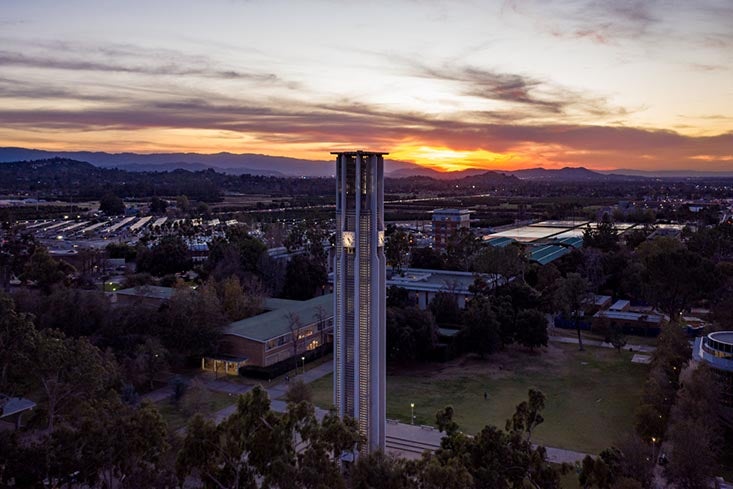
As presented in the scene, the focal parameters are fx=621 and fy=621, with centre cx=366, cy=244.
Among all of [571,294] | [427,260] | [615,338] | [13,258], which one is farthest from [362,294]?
[13,258]

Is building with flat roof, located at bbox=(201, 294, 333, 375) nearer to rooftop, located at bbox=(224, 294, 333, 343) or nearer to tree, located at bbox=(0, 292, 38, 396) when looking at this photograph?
rooftop, located at bbox=(224, 294, 333, 343)

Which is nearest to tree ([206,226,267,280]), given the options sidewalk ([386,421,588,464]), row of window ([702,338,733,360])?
sidewalk ([386,421,588,464])

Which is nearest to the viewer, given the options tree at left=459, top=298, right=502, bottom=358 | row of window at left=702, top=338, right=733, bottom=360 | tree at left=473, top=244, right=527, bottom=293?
row of window at left=702, top=338, right=733, bottom=360

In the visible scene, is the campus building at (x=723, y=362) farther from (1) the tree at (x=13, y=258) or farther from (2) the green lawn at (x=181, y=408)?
(1) the tree at (x=13, y=258)

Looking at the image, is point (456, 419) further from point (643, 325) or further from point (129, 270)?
point (129, 270)

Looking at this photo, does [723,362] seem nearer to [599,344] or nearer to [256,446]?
[599,344]

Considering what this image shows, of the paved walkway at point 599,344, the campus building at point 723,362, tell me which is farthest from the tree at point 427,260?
the campus building at point 723,362
